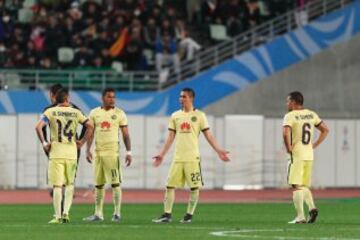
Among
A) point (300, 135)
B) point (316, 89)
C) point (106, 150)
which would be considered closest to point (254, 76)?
point (316, 89)

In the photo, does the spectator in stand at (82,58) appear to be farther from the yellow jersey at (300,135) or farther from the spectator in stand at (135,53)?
the yellow jersey at (300,135)

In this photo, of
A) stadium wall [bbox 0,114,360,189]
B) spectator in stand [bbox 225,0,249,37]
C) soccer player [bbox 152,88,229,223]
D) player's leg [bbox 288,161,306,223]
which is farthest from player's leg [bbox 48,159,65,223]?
spectator in stand [bbox 225,0,249,37]

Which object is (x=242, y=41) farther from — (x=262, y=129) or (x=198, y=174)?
(x=198, y=174)

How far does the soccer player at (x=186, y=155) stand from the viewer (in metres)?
23.2

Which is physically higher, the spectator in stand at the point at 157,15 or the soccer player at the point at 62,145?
the spectator in stand at the point at 157,15

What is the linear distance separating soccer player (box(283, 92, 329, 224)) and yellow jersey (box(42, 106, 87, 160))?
3.58 meters

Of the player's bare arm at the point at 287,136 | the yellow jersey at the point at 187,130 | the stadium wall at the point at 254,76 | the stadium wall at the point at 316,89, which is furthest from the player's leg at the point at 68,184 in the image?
the stadium wall at the point at 316,89

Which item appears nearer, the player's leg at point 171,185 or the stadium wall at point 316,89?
the player's leg at point 171,185

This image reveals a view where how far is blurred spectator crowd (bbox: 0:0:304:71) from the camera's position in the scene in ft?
136

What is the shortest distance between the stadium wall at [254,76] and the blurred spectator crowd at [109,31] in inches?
39.2

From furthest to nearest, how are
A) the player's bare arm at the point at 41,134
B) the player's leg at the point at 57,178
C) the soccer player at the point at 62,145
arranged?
1. the soccer player at the point at 62,145
2. the player's leg at the point at 57,178
3. the player's bare arm at the point at 41,134

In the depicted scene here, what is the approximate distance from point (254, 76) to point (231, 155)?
2.61 meters

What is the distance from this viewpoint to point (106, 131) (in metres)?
23.6

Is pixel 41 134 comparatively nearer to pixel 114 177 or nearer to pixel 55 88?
pixel 55 88
